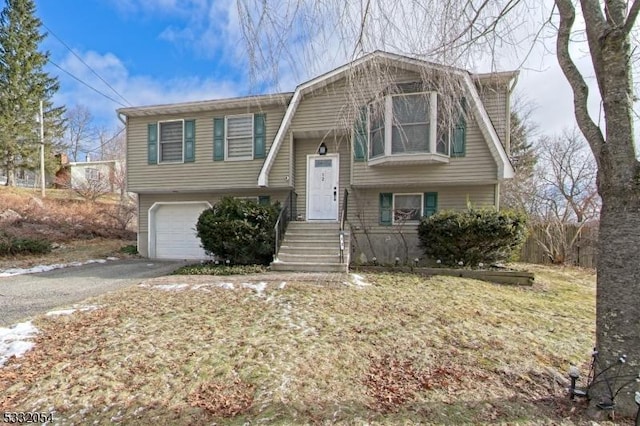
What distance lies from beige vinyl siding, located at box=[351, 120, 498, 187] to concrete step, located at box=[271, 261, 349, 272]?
9.42 ft

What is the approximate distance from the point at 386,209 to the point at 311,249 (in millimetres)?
2871

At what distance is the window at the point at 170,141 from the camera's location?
479 inches

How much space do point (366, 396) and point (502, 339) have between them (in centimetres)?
229

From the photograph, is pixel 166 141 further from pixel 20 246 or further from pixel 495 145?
pixel 495 145

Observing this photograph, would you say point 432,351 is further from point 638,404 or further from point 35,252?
point 35,252

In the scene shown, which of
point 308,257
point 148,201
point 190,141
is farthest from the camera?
point 148,201

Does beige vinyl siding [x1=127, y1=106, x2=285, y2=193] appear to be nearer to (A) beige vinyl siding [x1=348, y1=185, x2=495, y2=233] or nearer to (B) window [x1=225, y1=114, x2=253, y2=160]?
(B) window [x1=225, y1=114, x2=253, y2=160]

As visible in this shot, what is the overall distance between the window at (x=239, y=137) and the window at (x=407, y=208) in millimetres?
5004

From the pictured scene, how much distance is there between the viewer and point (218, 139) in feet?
38.2

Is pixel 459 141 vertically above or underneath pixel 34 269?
above

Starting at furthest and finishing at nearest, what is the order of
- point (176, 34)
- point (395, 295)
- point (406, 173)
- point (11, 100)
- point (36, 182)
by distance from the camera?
1. point (36, 182)
2. point (11, 100)
3. point (406, 173)
4. point (395, 295)
5. point (176, 34)

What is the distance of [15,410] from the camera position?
2.94m

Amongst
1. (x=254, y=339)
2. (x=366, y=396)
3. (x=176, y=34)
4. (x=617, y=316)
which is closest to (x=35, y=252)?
(x=176, y=34)

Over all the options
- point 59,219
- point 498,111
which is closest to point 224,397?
point 498,111
